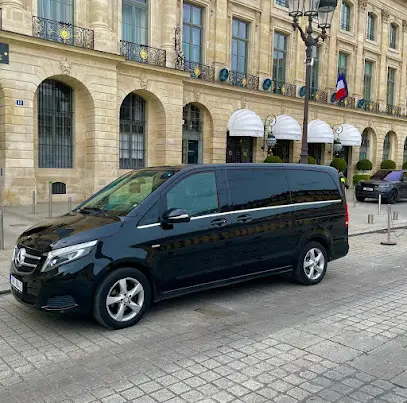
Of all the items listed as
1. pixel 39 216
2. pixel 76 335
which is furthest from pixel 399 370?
pixel 39 216

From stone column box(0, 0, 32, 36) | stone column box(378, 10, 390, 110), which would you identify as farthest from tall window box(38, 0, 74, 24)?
stone column box(378, 10, 390, 110)

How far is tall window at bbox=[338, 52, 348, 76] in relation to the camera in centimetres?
3366

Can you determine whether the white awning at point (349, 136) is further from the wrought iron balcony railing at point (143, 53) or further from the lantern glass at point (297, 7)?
the lantern glass at point (297, 7)

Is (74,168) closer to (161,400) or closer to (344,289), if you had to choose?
(344,289)

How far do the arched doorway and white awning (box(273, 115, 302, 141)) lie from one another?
508 centimetres

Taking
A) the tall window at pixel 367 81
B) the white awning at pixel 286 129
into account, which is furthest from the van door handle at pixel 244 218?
the tall window at pixel 367 81

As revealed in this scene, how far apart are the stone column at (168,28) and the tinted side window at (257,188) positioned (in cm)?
1623

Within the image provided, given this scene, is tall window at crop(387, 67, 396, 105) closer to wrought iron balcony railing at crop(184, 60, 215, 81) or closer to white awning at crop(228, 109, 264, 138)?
white awning at crop(228, 109, 264, 138)

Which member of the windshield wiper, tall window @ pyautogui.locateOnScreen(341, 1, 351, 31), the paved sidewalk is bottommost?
the paved sidewalk

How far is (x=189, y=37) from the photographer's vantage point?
23.7m

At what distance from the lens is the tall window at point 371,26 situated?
116 ft

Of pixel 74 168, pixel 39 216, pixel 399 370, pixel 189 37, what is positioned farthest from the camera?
pixel 189 37

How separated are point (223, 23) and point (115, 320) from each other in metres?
22.8

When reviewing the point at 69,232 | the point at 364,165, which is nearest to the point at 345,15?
the point at 364,165
